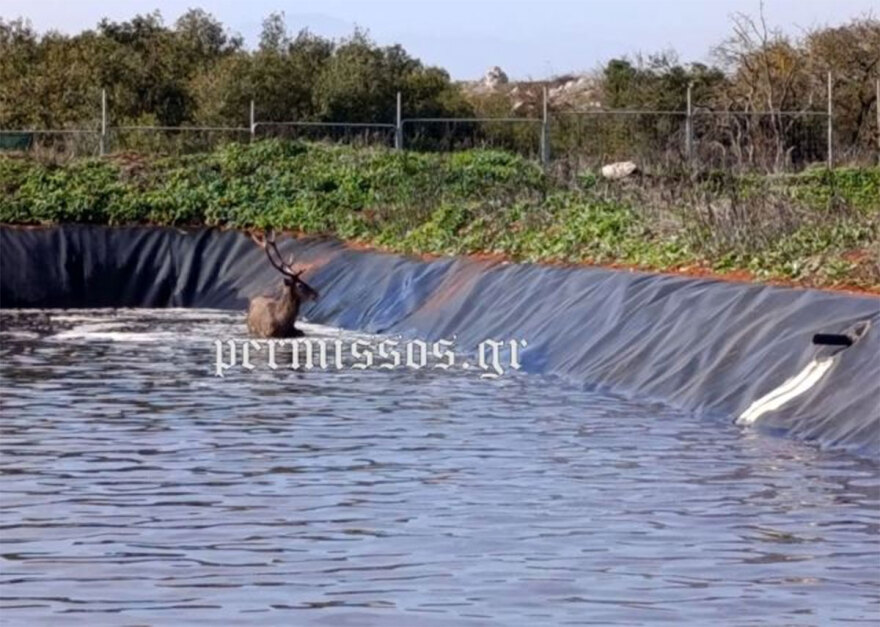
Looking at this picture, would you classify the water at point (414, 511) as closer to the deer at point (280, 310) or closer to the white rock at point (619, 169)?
the deer at point (280, 310)

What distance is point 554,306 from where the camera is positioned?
23688mm

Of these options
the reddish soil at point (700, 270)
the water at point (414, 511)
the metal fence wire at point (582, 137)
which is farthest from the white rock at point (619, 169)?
the water at point (414, 511)

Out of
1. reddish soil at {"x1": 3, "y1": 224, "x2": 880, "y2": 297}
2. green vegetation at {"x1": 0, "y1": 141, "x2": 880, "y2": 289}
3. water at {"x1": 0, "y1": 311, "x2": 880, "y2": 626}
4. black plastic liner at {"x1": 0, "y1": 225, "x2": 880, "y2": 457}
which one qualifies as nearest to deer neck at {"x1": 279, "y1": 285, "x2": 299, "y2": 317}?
black plastic liner at {"x1": 0, "y1": 225, "x2": 880, "y2": 457}

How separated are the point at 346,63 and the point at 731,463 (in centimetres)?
3929

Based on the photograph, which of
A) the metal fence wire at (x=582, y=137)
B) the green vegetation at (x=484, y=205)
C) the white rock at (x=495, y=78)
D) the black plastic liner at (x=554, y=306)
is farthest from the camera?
the white rock at (x=495, y=78)

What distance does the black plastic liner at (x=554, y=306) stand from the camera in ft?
55.2

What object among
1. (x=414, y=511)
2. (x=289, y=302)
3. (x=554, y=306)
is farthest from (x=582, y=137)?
(x=414, y=511)

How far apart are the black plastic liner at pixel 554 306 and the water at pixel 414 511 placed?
1.95ft

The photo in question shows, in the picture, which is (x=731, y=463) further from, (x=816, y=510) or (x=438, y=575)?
(x=438, y=575)

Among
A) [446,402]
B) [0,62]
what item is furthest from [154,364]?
[0,62]

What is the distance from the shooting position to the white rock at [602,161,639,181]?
38725mm

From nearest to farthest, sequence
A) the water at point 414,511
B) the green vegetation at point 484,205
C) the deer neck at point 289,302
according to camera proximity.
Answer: the water at point 414,511, the green vegetation at point 484,205, the deer neck at point 289,302

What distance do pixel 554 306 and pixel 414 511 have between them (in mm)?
11250

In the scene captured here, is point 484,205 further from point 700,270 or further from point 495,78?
point 495,78
